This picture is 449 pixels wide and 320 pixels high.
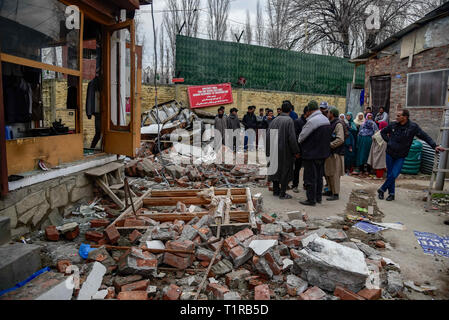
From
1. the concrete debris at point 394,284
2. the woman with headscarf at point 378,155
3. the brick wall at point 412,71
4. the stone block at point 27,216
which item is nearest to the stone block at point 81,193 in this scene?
the stone block at point 27,216

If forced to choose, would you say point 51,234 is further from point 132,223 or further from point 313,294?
point 313,294

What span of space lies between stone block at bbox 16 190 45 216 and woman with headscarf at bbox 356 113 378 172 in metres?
8.04

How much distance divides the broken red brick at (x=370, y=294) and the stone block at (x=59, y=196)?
4080 millimetres

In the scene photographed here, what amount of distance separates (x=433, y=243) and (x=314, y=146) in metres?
2.33

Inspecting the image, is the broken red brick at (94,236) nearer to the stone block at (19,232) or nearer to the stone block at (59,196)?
the stone block at (19,232)

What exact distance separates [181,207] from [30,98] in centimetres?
382

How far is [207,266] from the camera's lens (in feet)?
10.6

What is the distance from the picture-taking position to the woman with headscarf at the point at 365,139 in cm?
852

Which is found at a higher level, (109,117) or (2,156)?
(109,117)

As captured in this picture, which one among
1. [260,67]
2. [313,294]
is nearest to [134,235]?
[313,294]

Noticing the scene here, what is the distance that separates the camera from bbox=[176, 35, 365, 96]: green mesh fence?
48.5 ft

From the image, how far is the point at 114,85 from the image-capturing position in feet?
18.4

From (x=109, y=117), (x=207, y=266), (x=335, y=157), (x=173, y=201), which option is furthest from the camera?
(x=335, y=157)

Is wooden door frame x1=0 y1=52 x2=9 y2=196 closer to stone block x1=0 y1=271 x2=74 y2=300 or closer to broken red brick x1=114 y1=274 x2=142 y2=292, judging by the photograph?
stone block x1=0 y1=271 x2=74 y2=300
